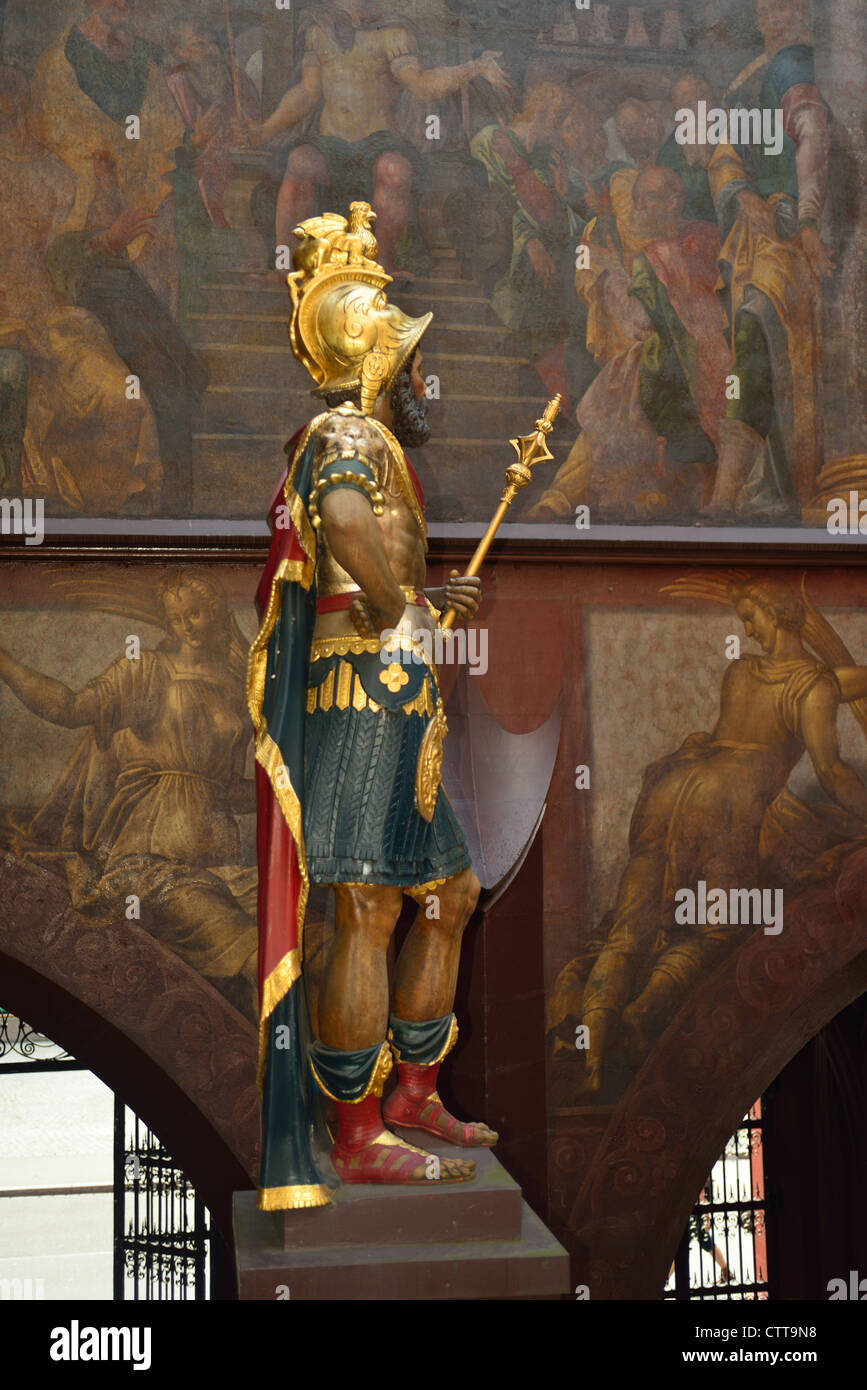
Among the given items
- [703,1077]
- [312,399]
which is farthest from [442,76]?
[703,1077]

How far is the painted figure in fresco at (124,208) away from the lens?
6.93 metres

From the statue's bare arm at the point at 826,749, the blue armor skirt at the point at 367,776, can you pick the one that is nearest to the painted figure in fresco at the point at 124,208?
the blue armor skirt at the point at 367,776

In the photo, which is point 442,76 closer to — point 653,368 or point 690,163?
point 690,163

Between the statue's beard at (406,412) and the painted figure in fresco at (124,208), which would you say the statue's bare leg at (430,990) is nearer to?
the statue's beard at (406,412)

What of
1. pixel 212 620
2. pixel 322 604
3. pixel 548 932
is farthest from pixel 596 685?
pixel 322 604

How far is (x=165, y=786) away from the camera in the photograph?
6.83m

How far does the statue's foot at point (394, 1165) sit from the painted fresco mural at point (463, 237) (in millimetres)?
3340

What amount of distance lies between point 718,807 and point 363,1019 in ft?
10.7

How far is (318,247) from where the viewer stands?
454 centimetres

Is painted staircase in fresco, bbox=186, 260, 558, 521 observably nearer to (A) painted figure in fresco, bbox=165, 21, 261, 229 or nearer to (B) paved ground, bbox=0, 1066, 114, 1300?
(A) painted figure in fresco, bbox=165, 21, 261, 229

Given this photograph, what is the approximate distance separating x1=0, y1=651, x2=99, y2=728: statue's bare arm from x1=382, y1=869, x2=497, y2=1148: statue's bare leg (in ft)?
8.88

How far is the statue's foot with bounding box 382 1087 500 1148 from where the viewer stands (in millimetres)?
4535

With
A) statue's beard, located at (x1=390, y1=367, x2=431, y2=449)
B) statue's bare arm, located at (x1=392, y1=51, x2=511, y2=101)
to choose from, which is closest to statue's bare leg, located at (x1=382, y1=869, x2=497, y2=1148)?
statue's beard, located at (x1=390, y1=367, x2=431, y2=449)

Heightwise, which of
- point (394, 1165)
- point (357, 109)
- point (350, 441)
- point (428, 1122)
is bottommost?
point (394, 1165)
